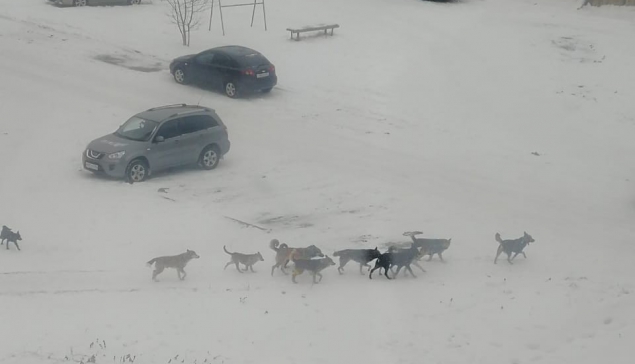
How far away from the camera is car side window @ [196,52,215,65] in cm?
2675

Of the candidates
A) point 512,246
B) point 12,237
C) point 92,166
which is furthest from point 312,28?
point 12,237

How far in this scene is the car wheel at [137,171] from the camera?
65.0 ft

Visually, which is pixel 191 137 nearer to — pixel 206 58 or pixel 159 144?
pixel 159 144

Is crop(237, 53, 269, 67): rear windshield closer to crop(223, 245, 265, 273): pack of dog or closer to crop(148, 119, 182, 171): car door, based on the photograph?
crop(148, 119, 182, 171): car door

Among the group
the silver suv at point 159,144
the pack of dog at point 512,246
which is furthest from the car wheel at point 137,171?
the pack of dog at point 512,246

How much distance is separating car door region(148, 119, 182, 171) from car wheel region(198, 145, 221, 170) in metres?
0.62

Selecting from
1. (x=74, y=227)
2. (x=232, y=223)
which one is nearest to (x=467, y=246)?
(x=232, y=223)

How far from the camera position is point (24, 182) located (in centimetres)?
1931

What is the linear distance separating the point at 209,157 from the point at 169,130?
113 centimetres

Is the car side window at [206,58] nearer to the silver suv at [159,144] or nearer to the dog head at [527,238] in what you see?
the silver suv at [159,144]

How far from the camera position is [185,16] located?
30.7m

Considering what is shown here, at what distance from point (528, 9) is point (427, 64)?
9281mm

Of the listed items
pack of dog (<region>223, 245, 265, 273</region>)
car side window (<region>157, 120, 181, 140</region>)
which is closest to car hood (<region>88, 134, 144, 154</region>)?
car side window (<region>157, 120, 181, 140</region>)

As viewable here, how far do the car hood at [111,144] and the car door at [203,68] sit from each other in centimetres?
672
